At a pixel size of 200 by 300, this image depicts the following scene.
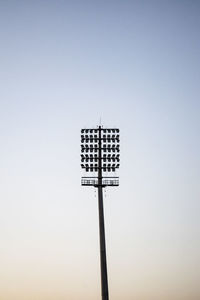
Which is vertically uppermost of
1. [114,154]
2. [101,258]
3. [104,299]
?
[114,154]

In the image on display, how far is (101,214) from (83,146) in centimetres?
666

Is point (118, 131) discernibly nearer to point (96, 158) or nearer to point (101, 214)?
point (96, 158)

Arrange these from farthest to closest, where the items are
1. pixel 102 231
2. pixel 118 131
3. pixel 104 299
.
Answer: pixel 118 131, pixel 102 231, pixel 104 299

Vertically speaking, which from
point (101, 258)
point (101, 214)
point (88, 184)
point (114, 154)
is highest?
point (114, 154)

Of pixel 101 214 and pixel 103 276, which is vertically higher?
pixel 101 214

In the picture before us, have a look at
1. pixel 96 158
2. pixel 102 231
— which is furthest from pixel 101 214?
pixel 96 158

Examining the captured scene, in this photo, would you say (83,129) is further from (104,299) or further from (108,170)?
(104,299)

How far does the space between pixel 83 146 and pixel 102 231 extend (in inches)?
323

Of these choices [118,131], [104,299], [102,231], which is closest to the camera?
[104,299]

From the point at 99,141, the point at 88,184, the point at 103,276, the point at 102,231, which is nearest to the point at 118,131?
the point at 99,141

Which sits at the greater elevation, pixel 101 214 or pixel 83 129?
pixel 83 129

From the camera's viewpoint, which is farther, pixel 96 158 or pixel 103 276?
pixel 96 158

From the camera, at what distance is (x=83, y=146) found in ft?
152

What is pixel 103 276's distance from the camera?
1657 inches
